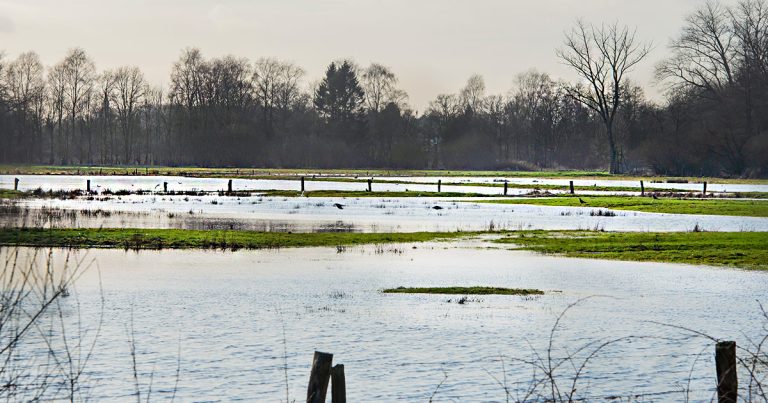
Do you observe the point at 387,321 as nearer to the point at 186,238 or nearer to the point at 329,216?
→ the point at 186,238

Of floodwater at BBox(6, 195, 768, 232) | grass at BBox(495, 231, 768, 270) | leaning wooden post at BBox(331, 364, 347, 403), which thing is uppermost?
floodwater at BBox(6, 195, 768, 232)

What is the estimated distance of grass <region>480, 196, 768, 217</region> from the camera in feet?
173

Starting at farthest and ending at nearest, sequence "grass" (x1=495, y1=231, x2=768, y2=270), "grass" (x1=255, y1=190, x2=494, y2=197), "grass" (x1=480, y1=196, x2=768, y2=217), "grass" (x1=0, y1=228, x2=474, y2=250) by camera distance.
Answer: "grass" (x1=255, y1=190, x2=494, y2=197) < "grass" (x1=480, y1=196, x2=768, y2=217) < "grass" (x1=0, y1=228, x2=474, y2=250) < "grass" (x1=495, y1=231, x2=768, y2=270)

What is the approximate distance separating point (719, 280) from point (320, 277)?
10157 mm

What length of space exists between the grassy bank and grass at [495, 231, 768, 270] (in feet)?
28.5

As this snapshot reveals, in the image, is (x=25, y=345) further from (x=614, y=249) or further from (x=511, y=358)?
(x=614, y=249)

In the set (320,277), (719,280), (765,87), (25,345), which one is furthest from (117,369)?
(765,87)

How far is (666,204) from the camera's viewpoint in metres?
59.8

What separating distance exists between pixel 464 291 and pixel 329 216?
89.0 feet

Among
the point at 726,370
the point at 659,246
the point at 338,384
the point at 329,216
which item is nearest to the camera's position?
the point at 338,384

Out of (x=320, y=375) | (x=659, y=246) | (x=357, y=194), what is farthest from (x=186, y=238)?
(x=357, y=194)

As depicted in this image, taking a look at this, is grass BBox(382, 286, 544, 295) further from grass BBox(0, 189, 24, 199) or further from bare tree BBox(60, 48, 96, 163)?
bare tree BBox(60, 48, 96, 163)

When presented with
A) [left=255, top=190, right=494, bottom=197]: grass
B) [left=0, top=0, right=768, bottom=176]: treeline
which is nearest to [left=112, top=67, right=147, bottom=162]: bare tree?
[left=0, top=0, right=768, bottom=176]: treeline

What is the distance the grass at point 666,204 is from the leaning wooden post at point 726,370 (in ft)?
142
